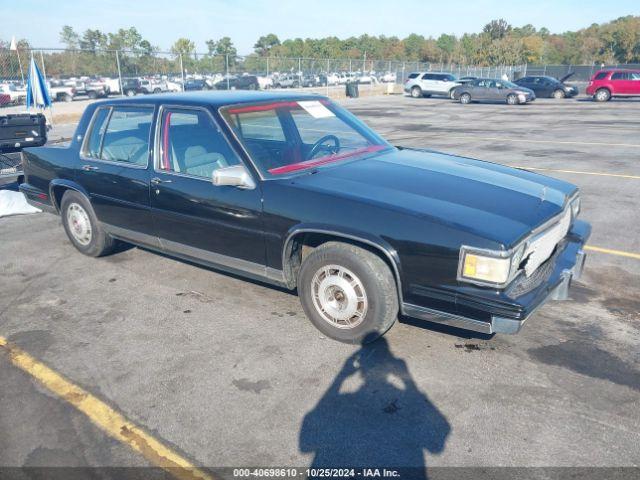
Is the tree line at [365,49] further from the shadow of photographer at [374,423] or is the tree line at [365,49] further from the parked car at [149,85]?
the shadow of photographer at [374,423]

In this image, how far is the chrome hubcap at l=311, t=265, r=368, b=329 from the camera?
3.52 meters

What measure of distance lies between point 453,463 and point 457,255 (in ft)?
3.80

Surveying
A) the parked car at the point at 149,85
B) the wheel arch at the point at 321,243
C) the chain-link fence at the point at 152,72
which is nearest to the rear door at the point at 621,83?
the chain-link fence at the point at 152,72

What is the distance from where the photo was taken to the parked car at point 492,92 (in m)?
28.0

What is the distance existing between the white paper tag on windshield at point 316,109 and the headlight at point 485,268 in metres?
2.27

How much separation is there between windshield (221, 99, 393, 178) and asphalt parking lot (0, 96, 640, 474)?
1218 mm

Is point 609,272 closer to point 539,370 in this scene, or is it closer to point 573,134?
point 539,370

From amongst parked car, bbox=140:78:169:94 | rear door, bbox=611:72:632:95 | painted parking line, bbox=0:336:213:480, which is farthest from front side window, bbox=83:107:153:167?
rear door, bbox=611:72:632:95

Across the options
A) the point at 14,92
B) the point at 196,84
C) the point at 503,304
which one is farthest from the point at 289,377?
the point at 196,84

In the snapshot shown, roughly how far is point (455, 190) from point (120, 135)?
10.7ft

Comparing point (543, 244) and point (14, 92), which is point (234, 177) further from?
point (14, 92)

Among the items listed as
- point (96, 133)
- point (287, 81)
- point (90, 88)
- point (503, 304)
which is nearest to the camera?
point (503, 304)

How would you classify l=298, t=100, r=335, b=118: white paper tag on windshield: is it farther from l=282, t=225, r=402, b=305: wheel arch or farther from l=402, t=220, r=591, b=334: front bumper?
l=402, t=220, r=591, b=334: front bumper

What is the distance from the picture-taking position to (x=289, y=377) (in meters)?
3.31
